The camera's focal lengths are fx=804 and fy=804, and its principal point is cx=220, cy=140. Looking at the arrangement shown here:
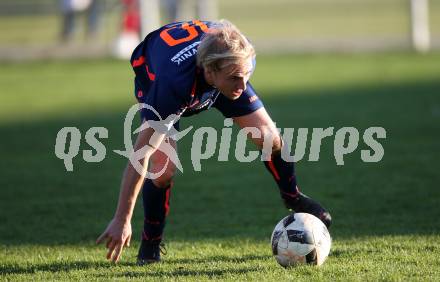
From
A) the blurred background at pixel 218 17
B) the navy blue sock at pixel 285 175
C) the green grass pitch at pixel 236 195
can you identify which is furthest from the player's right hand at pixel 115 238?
the blurred background at pixel 218 17

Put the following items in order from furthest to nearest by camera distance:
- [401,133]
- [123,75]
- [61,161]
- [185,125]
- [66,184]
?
[123,75] → [185,125] → [401,133] → [61,161] → [66,184]

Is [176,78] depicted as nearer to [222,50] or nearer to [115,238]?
[222,50]

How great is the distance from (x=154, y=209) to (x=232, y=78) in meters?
1.13

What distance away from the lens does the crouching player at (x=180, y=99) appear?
4676mm

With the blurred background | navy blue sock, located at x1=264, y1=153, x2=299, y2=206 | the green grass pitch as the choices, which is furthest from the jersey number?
the blurred background

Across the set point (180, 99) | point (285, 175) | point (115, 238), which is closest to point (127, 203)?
point (115, 238)

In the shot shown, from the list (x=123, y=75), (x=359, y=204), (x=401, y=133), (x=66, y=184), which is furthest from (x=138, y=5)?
(x=359, y=204)

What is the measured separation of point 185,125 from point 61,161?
259cm

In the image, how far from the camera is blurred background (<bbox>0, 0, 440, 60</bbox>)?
64.5 feet

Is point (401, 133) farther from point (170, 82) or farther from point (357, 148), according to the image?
point (170, 82)

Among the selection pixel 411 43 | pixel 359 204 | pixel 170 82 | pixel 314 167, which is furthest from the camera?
pixel 411 43

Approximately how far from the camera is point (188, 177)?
27.5 feet

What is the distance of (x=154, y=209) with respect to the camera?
5352 millimetres

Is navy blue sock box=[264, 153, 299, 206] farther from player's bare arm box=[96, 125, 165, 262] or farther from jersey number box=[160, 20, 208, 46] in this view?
player's bare arm box=[96, 125, 165, 262]
